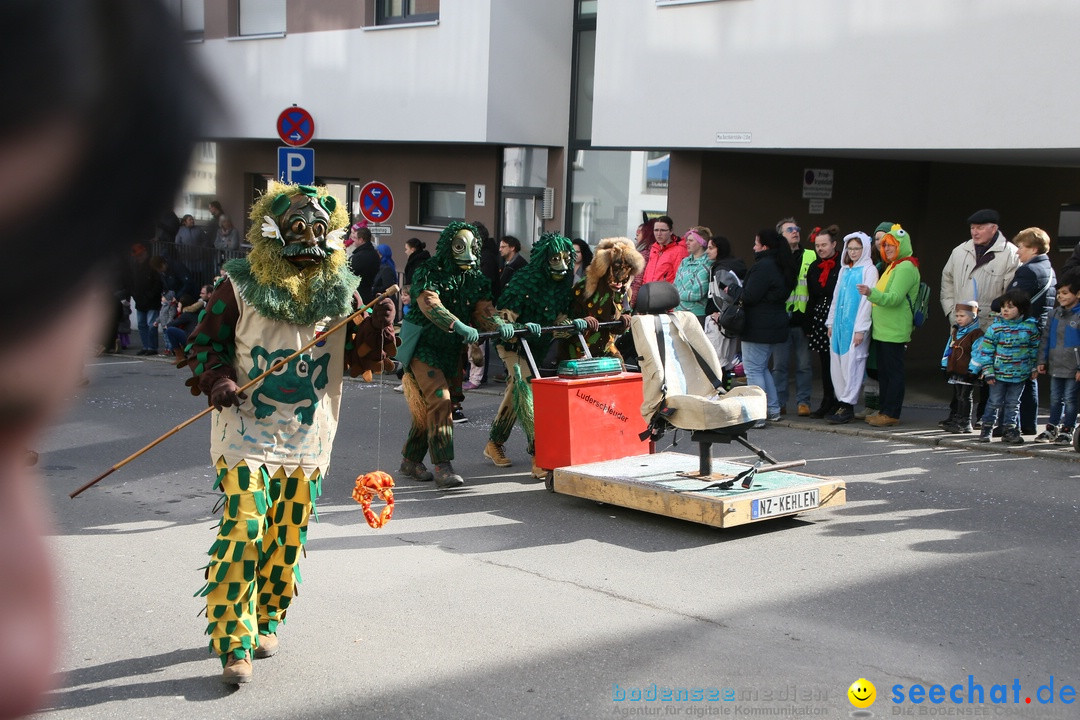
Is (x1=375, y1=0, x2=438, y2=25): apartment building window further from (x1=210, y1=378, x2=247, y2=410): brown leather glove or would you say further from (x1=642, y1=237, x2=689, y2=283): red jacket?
(x1=210, y1=378, x2=247, y2=410): brown leather glove

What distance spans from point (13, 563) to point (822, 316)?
12.0 metres

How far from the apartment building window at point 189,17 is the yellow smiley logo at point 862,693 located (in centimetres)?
463

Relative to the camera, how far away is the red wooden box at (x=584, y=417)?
336 inches

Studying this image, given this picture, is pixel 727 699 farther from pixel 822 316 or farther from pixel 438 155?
pixel 438 155

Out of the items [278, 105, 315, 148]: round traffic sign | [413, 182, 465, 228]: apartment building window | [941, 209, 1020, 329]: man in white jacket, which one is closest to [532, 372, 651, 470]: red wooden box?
[941, 209, 1020, 329]: man in white jacket

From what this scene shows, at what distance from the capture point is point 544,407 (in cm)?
862

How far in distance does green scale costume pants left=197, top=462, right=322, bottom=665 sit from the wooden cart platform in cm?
294

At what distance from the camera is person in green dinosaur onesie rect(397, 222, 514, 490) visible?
28.7 feet

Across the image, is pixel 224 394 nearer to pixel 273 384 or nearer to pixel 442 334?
pixel 273 384

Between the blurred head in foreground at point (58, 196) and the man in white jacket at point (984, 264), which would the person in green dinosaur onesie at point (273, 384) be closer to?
the blurred head in foreground at point (58, 196)

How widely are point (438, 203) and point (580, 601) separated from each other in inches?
547

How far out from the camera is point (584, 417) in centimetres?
864

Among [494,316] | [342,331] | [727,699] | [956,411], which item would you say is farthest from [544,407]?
[956,411]

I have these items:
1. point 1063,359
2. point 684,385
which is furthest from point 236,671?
point 1063,359
